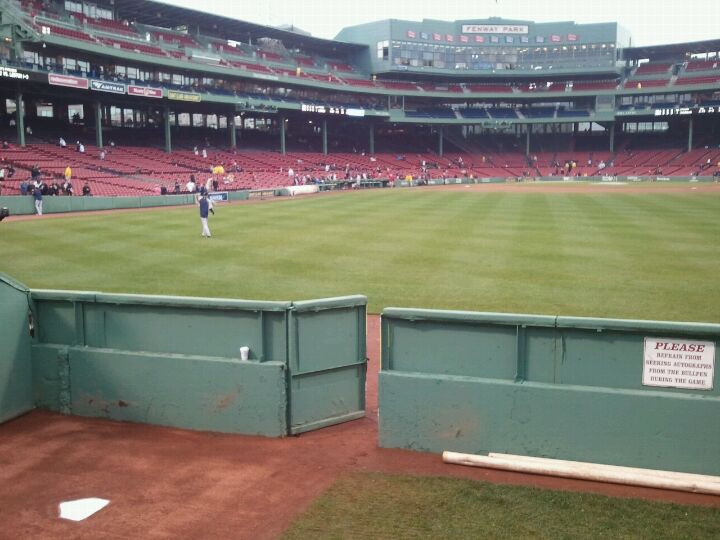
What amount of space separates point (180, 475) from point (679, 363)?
4674 millimetres

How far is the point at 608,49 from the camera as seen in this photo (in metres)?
90.4

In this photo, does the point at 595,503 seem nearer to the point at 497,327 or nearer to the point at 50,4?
the point at 497,327

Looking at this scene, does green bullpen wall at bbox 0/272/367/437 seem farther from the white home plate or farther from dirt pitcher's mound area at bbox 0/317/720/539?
the white home plate

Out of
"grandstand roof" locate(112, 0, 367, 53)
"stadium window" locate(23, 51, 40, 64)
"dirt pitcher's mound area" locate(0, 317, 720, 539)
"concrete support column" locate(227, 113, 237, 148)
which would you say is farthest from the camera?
"concrete support column" locate(227, 113, 237, 148)

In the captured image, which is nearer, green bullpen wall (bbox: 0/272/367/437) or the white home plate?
the white home plate

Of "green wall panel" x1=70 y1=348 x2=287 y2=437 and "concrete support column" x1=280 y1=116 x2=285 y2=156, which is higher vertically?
"concrete support column" x1=280 y1=116 x2=285 y2=156

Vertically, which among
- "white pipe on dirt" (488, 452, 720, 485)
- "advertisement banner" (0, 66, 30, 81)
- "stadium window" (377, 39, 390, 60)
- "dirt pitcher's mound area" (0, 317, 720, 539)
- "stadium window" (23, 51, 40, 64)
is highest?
"stadium window" (377, 39, 390, 60)

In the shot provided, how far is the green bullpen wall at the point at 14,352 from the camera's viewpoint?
7.24 meters

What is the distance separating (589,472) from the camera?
577 centimetres

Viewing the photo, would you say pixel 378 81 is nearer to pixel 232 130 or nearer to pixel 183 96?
pixel 232 130

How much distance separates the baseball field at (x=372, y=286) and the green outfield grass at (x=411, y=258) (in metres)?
0.09

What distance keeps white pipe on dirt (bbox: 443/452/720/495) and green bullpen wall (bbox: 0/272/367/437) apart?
66.1 inches

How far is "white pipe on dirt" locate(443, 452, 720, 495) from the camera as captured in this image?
5508 millimetres

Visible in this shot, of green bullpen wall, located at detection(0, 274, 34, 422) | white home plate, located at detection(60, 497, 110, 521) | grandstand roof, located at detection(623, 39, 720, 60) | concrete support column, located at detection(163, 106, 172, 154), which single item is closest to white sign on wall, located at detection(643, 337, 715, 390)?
white home plate, located at detection(60, 497, 110, 521)
